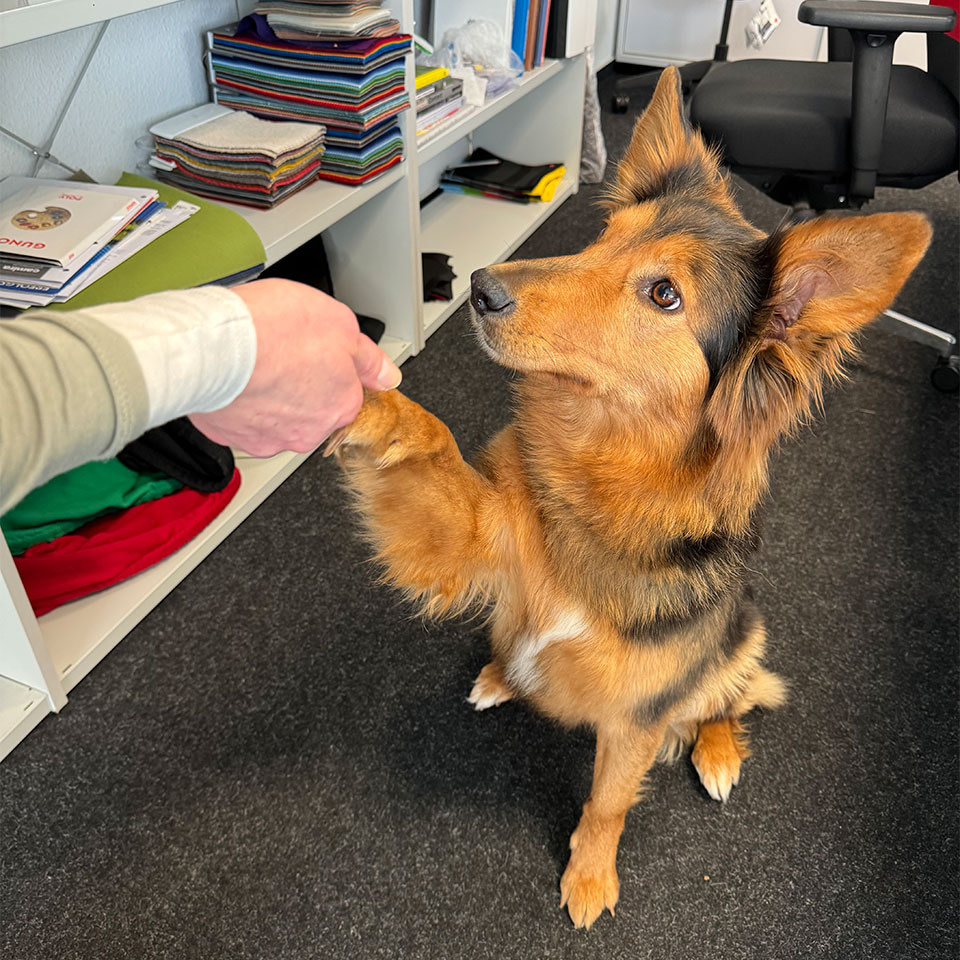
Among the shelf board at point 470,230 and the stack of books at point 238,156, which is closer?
the stack of books at point 238,156

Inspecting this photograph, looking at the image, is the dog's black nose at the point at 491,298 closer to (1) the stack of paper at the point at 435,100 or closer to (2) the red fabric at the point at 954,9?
(1) the stack of paper at the point at 435,100

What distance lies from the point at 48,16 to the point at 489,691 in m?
1.44

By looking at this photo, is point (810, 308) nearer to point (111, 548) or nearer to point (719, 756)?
point (719, 756)

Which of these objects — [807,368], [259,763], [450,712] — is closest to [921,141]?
[807,368]

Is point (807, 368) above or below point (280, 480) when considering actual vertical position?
above

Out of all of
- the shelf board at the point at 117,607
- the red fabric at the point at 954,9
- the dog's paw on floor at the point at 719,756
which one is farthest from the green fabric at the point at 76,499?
the red fabric at the point at 954,9

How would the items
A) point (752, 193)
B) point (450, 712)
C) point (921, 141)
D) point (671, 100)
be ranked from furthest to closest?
point (752, 193), point (921, 141), point (450, 712), point (671, 100)

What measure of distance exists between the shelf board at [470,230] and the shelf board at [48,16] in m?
1.47

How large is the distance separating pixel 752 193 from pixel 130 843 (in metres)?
3.64

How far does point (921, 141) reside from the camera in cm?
222

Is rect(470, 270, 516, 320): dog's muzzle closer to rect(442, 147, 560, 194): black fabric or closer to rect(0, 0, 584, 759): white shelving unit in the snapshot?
rect(0, 0, 584, 759): white shelving unit

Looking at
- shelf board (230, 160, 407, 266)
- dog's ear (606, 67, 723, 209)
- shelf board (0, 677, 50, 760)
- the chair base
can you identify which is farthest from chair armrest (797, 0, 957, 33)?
shelf board (0, 677, 50, 760)

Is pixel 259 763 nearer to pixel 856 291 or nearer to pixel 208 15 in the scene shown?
pixel 856 291

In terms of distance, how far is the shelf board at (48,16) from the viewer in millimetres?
1293
